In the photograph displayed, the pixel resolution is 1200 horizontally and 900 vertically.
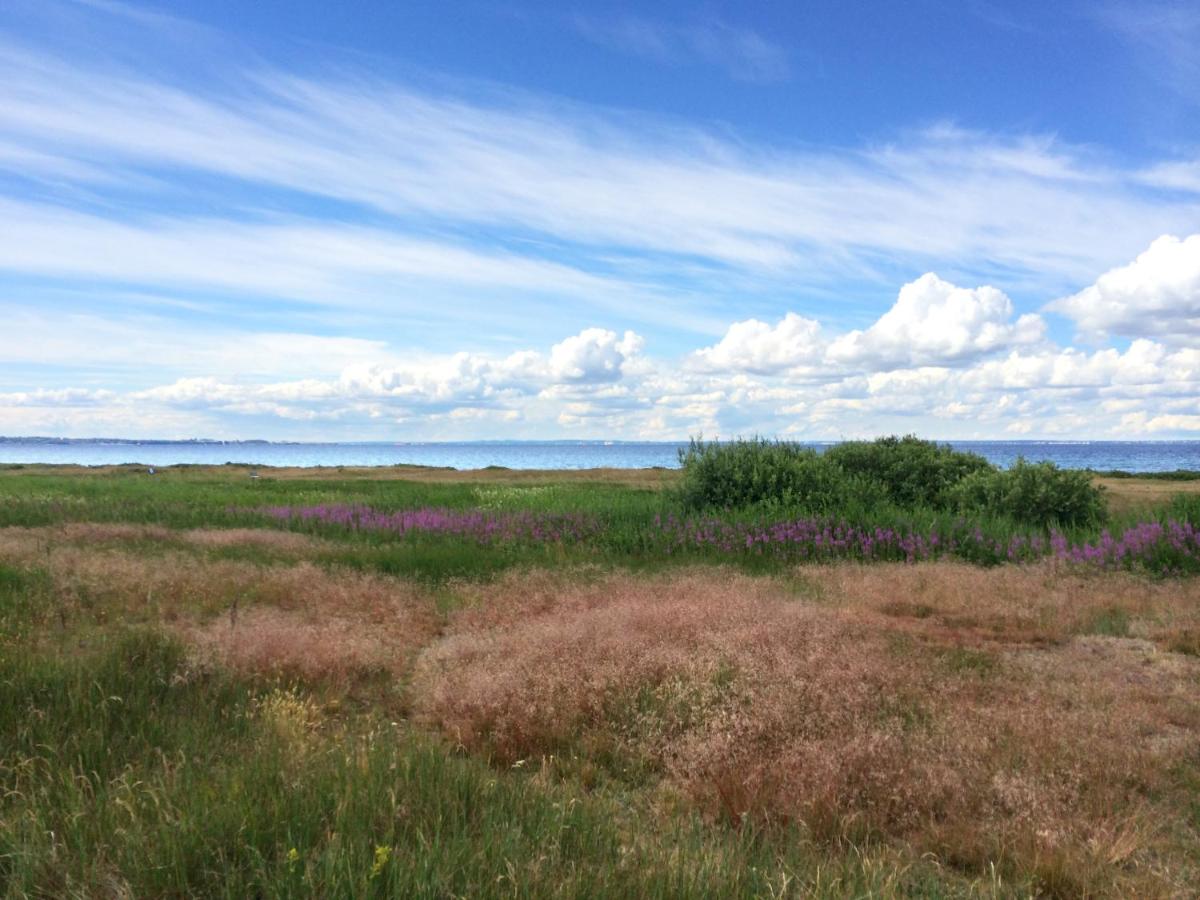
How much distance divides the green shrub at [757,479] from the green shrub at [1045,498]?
292 cm

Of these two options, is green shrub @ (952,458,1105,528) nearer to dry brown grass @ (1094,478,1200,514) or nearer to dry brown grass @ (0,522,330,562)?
dry brown grass @ (1094,478,1200,514)

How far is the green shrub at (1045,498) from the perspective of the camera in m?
16.3

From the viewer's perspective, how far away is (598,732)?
540cm

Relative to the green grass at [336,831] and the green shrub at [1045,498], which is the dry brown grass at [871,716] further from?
the green shrub at [1045,498]

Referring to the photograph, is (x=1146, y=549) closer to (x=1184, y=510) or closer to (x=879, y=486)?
(x=1184, y=510)

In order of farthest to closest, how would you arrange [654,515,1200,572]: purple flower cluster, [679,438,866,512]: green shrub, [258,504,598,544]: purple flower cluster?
[679,438,866,512]: green shrub → [258,504,598,544]: purple flower cluster → [654,515,1200,572]: purple flower cluster

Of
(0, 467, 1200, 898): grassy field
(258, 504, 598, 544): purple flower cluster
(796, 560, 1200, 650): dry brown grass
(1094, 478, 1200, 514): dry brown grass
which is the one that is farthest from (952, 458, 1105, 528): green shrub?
(258, 504, 598, 544): purple flower cluster

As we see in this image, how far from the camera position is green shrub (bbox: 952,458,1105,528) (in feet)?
53.6

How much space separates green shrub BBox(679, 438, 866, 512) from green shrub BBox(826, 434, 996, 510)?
220cm

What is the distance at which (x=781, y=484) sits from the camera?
57.8 ft

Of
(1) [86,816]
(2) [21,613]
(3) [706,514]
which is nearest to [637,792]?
(1) [86,816]

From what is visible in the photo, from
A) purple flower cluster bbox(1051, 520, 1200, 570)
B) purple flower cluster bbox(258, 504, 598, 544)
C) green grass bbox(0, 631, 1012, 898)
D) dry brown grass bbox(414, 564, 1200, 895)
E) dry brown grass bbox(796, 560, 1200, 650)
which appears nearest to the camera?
green grass bbox(0, 631, 1012, 898)

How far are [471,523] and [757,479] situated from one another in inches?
258

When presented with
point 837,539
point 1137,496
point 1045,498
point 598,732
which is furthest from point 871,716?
point 1137,496
